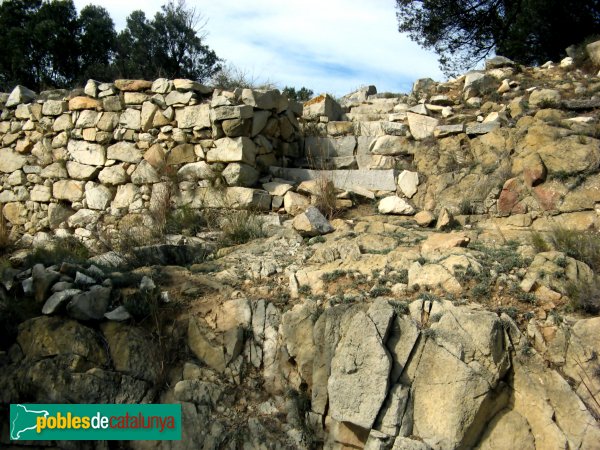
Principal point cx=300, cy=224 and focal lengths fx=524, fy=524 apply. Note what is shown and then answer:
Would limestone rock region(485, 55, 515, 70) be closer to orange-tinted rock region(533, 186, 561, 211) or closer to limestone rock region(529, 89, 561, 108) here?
limestone rock region(529, 89, 561, 108)

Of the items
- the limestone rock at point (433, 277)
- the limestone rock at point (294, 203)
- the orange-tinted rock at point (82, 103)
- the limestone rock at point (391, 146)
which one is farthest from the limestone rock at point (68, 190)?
the limestone rock at point (433, 277)

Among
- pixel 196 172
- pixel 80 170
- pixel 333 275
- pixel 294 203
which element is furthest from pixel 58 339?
pixel 80 170

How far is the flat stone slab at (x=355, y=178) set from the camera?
6.74 metres

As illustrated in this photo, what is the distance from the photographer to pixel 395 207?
6059mm

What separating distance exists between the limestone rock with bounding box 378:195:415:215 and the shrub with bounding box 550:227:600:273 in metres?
1.72

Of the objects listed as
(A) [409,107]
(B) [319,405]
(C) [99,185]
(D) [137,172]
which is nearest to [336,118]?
(A) [409,107]

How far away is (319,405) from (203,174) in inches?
154

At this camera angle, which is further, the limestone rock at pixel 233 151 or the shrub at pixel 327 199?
the limestone rock at pixel 233 151

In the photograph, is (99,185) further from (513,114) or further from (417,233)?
(513,114)

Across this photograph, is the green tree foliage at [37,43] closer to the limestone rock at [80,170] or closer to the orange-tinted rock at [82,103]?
the orange-tinted rock at [82,103]

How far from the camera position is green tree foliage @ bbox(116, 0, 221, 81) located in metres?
11.8

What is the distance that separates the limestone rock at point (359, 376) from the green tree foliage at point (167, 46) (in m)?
9.35

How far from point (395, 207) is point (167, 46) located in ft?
27.2

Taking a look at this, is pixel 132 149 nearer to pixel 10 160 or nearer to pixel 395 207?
pixel 10 160
